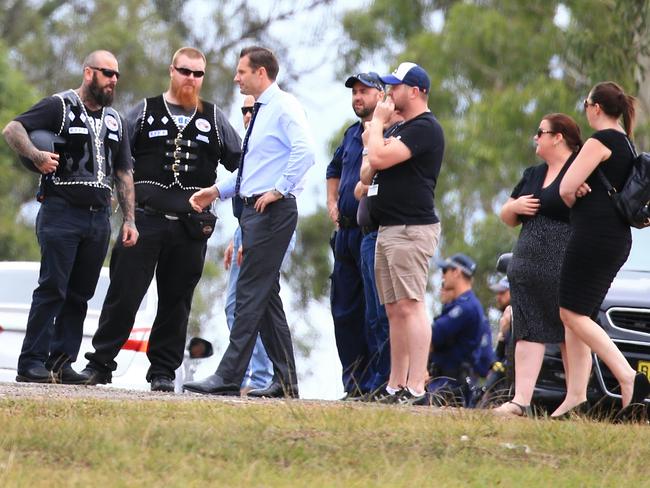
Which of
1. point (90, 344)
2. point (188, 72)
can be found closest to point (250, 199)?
point (188, 72)

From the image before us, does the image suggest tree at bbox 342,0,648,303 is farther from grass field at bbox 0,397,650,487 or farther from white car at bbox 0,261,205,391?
grass field at bbox 0,397,650,487

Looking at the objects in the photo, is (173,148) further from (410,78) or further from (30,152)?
(410,78)

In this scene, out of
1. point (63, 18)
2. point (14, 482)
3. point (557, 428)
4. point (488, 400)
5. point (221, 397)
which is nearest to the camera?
point (14, 482)

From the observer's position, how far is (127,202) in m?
10.8

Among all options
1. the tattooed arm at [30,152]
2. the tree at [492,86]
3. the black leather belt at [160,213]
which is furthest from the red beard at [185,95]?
the tree at [492,86]

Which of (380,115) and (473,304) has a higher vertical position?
(380,115)

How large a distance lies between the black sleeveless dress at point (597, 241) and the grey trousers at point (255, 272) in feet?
6.07

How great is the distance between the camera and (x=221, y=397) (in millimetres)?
9945

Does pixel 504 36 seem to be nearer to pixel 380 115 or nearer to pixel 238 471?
pixel 380 115

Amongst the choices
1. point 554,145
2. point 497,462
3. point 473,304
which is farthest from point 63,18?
point 497,462

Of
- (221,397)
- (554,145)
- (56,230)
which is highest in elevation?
(554,145)

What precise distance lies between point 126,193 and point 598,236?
3078 mm

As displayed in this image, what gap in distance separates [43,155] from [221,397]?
6.05 ft

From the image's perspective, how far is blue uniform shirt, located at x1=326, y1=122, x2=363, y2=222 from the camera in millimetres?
11297
